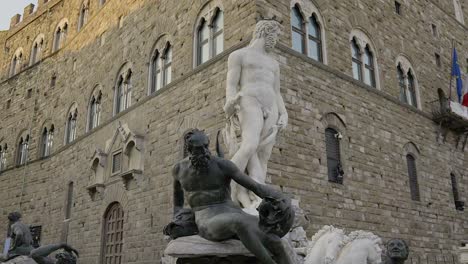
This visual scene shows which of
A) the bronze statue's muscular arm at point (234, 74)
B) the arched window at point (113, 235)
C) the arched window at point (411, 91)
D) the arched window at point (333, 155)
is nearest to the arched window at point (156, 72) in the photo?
the arched window at point (113, 235)

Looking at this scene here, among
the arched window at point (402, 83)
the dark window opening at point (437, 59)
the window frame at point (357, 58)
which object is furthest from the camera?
the dark window opening at point (437, 59)

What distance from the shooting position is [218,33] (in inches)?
428

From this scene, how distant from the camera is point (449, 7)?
59.0ft

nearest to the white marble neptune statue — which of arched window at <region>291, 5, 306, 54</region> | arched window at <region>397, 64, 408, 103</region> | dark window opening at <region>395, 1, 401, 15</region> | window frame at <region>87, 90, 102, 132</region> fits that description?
arched window at <region>291, 5, 306, 54</region>

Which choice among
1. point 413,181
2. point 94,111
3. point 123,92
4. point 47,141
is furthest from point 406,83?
point 47,141

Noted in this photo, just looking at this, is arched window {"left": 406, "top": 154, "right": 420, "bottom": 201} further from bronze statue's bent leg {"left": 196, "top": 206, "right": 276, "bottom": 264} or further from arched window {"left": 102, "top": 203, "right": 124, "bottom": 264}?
bronze statue's bent leg {"left": 196, "top": 206, "right": 276, "bottom": 264}

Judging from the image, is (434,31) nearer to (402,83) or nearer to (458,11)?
(458,11)

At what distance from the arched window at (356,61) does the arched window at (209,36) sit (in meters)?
3.92

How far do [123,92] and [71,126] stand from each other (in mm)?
4829

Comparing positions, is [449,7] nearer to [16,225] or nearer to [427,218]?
[427,218]

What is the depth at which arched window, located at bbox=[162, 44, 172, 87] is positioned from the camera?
1240 centimetres

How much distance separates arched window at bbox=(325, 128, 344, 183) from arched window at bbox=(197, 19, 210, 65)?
363 cm

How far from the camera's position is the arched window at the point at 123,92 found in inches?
559

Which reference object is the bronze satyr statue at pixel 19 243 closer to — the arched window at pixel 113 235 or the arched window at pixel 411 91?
the arched window at pixel 113 235
